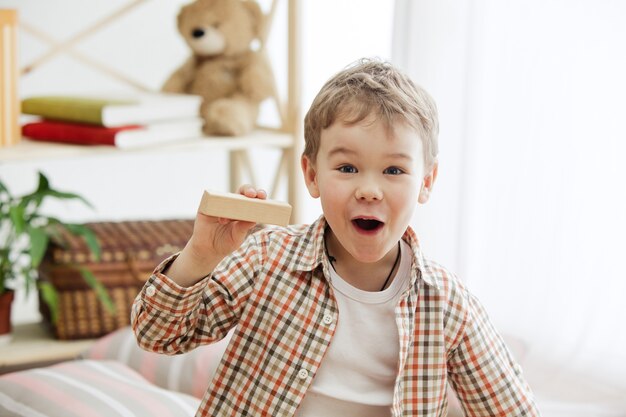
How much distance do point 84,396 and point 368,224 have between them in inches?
27.3

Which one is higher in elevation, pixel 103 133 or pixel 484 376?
pixel 103 133

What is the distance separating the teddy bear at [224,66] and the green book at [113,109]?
92mm

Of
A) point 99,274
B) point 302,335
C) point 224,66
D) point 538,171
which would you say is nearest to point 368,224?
point 302,335

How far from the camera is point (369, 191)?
1000 millimetres

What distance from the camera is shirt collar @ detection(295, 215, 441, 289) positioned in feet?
3.58

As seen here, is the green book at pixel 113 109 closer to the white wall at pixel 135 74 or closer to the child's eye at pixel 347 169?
the white wall at pixel 135 74

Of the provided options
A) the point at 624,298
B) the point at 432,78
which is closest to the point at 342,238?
the point at 624,298

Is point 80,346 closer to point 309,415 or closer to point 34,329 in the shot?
point 34,329

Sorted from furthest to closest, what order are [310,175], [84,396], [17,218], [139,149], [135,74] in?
[135,74], [139,149], [17,218], [84,396], [310,175]

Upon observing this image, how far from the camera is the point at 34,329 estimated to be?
2158 mm

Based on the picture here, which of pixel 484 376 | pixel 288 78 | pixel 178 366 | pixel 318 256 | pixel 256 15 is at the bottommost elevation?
pixel 178 366

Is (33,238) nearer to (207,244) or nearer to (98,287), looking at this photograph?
(98,287)

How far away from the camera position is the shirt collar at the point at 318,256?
3.58 ft

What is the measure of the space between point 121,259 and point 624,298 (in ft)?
3.51
